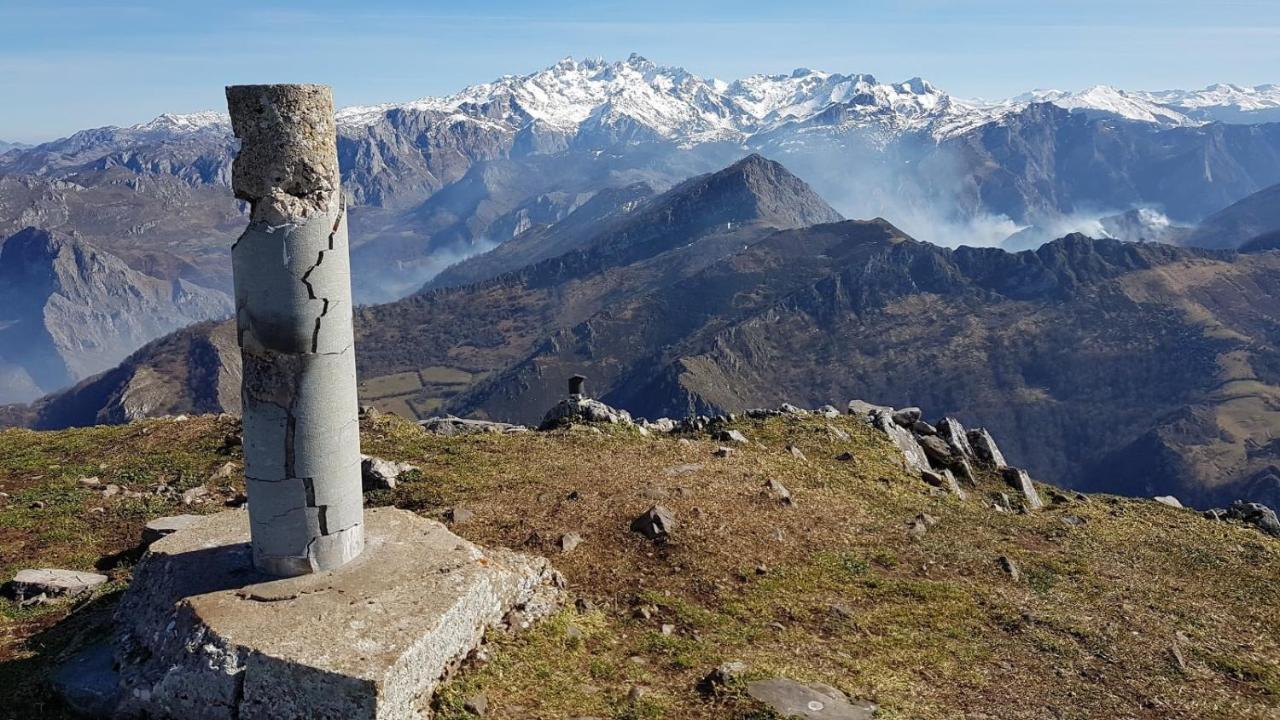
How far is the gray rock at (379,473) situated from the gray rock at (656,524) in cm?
796

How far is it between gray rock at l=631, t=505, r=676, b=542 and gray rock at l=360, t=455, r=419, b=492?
796 centimetres

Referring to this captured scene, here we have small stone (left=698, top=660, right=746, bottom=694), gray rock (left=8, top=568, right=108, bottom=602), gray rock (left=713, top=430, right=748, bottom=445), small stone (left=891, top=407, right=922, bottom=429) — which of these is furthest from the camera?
small stone (left=891, top=407, right=922, bottom=429)

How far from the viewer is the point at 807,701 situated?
15.8 meters

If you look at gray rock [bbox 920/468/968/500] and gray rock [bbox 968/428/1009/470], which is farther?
gray rock [bbox 968/428/1009/470]

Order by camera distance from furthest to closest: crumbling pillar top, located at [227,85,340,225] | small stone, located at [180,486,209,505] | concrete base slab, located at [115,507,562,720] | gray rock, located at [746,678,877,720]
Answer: small stone, located at [180,486,209,505]
crumbling pillar top, located at [227,85,340,225]
gray rock, located at [746,678,877,720]
concrete base slab, located at [115,507,562,720]

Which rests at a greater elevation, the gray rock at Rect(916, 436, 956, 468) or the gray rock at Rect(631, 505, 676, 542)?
the gray rock at Rect(631, 505, 676, 542)

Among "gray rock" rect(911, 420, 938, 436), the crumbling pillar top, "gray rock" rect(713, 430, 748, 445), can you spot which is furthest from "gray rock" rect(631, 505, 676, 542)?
"gray rock" rect(911, 420, 938, 436)

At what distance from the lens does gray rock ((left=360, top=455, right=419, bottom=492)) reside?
87.7 ft

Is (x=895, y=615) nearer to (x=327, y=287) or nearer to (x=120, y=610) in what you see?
(x=327, y=287)

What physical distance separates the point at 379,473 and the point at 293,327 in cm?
1169

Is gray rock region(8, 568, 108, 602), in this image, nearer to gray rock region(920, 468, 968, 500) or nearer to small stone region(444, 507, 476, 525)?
small stone region(444, 507, 476, 525)

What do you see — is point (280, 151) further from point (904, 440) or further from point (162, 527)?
point (904, 440)

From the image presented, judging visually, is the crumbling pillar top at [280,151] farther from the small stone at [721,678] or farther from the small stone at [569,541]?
the small stone at [721,678]

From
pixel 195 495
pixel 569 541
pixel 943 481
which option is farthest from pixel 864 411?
pixel 195 495
